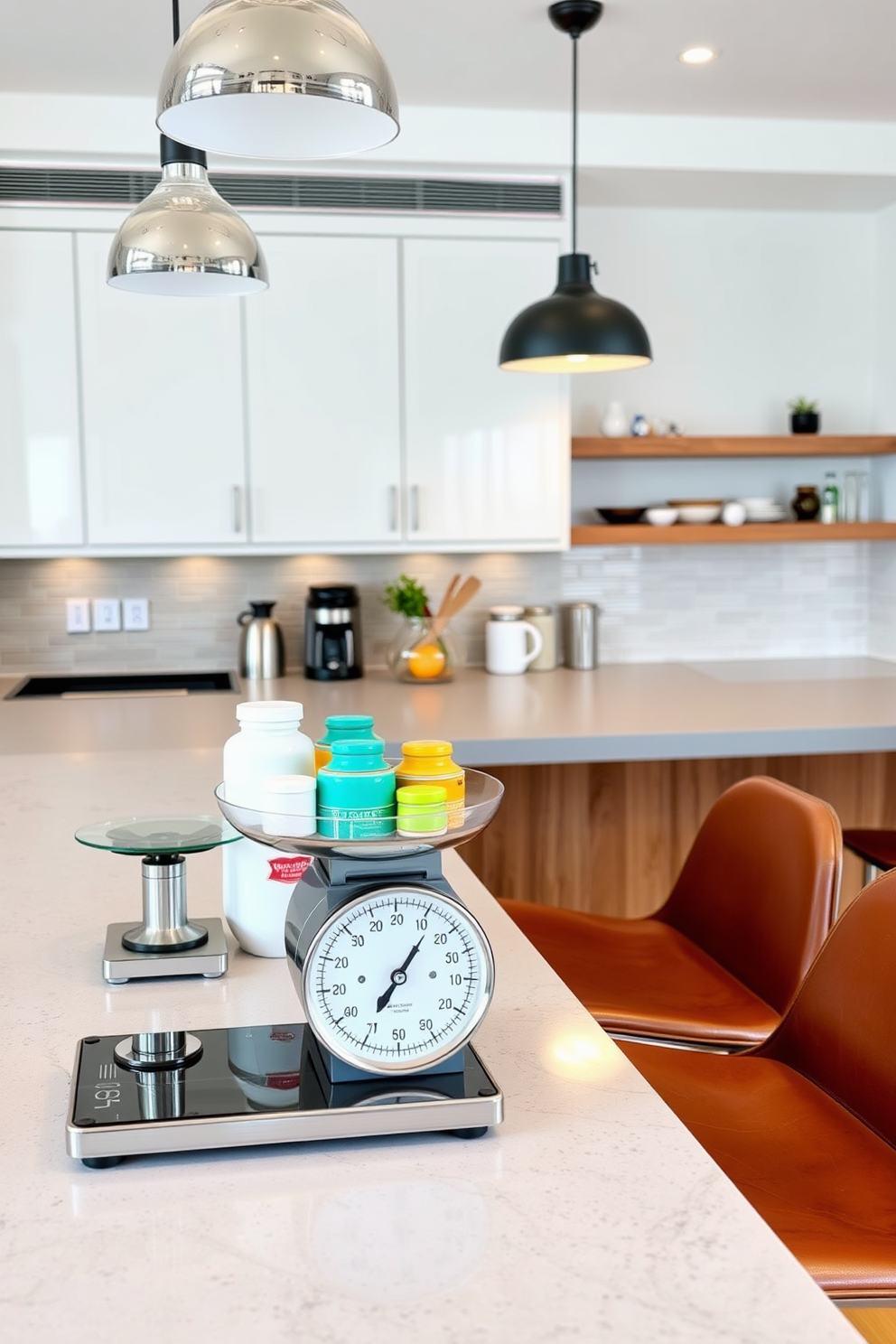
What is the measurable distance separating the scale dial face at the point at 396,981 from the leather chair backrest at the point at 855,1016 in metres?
0.64

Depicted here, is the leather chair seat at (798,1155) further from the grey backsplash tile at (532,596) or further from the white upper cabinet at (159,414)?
the grey backsplash tile at (532,596)

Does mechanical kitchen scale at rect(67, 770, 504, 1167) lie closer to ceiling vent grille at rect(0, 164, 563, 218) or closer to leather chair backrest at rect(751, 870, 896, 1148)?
leather chair backrest at rect(751, 870, 896, 1148)

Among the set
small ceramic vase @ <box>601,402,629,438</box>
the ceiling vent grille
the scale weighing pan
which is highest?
the ceiling vent grille

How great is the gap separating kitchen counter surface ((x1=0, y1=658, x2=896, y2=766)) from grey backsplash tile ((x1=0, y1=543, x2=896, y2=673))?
0.74ft

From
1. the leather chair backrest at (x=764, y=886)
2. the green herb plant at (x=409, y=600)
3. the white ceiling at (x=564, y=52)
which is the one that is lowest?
the leather chair backrest at (x=764, y=886)

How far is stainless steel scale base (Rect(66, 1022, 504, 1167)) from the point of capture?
0.91 metres

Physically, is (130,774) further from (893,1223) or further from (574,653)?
(574,653)

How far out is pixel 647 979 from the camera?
1.97m

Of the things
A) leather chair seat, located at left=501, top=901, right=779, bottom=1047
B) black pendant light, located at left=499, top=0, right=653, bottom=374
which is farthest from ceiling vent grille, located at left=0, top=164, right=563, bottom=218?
leather chair seat, located at left=501, top=901, right=779, bottom=1047

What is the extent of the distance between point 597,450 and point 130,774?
205 cm

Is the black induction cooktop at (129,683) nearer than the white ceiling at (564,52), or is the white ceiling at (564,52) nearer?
the white ceiling at (564,52)

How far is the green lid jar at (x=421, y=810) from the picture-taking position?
100 centimetres

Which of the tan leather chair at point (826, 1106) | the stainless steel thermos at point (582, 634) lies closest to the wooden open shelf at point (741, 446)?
the stainless steel thermos at point (582, 634)

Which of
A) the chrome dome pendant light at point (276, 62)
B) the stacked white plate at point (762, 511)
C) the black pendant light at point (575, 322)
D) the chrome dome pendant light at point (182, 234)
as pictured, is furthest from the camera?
the stacked white plate at point (762, 511)
